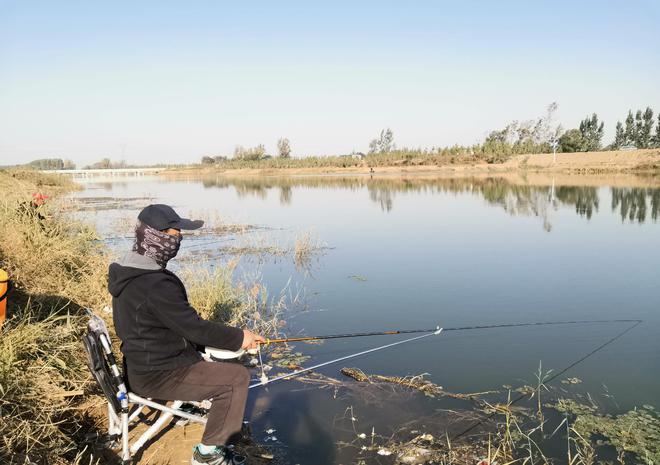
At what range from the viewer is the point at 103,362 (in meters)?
2.97

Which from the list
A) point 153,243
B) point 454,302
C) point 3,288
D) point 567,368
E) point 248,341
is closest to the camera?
point 153,243

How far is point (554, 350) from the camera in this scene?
19.4 ft

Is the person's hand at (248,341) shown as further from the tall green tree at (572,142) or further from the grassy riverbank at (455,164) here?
the tall green tree at (572,142)

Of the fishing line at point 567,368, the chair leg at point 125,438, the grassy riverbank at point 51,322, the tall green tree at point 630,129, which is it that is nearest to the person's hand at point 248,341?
the chair leg at point 125,438

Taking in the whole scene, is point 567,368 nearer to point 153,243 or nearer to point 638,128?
point 153,243

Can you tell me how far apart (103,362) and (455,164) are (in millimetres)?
57420

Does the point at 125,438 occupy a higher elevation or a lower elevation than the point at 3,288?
lower

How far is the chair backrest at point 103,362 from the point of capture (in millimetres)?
2930

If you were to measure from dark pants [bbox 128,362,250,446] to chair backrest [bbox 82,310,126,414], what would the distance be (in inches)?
4.7

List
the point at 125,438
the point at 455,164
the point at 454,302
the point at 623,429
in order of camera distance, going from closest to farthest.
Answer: the point at 125,438 → the point at 623,429 → the point at 454,302 → the point at 455,164

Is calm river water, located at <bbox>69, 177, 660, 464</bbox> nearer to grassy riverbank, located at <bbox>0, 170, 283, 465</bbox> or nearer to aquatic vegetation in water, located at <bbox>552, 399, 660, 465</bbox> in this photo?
aquatic vegetation in water, located at <bbox>552, 399, 660, 465</bbox>

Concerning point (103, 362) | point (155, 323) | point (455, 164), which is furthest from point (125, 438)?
point (455, 164)

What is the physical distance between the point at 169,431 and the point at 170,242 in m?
1.75

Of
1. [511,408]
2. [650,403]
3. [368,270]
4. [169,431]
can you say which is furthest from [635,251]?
[169,431]
